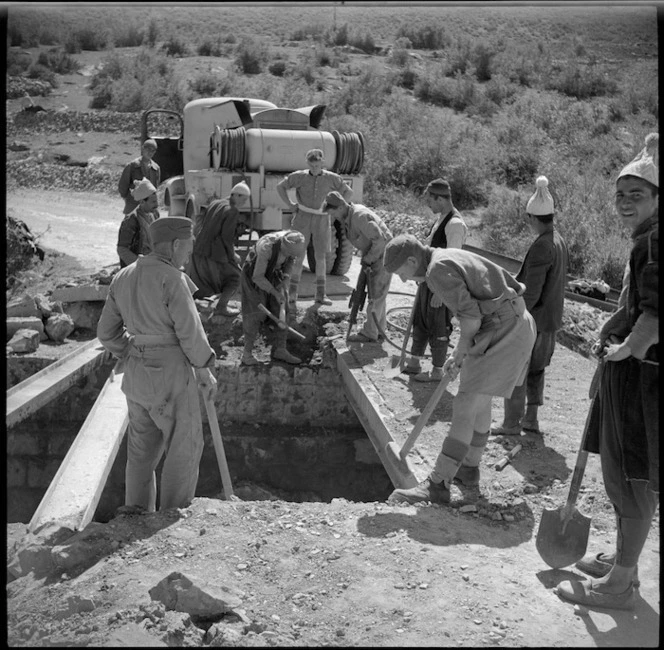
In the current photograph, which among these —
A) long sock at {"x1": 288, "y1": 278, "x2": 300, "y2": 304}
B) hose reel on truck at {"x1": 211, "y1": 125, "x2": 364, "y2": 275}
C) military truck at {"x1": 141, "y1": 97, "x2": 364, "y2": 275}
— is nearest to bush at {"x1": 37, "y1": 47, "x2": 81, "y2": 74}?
military truck at {"x1": 141, "y1": 97, "x2": 364, "y2": 275}

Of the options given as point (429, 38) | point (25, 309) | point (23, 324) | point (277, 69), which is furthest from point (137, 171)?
point (429, 38)

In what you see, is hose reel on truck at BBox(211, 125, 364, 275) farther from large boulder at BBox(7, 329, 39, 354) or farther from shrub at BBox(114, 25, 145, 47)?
shrub at BBox(114, 25, 145, 47)

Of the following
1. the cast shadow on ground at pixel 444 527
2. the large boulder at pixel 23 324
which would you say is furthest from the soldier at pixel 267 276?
the cast shadow on ground at pixel 444 527

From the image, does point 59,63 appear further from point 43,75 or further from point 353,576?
point 353,576

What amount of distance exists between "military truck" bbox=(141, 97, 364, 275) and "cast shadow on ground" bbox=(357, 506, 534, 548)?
263 inches

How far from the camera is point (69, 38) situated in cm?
3750

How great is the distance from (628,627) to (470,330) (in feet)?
6.10

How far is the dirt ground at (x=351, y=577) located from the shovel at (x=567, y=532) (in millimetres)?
121

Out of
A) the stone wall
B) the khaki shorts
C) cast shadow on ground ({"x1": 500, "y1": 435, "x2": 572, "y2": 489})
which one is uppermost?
the khaki shorts

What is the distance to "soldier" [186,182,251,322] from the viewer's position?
9.15 meters

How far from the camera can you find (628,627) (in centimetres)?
383

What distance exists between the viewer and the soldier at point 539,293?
6.05 meters

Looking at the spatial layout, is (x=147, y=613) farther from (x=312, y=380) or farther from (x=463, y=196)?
(x=463, y=196)

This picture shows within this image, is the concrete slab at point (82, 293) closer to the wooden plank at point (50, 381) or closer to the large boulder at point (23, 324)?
the large boulder at point (23, 324)
